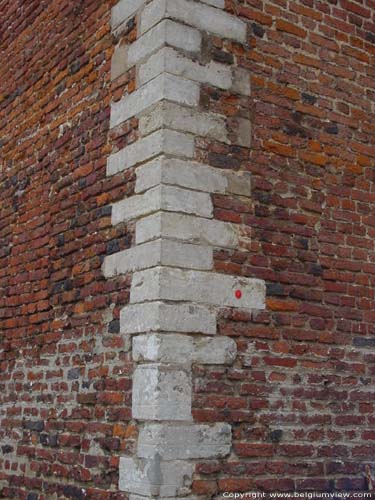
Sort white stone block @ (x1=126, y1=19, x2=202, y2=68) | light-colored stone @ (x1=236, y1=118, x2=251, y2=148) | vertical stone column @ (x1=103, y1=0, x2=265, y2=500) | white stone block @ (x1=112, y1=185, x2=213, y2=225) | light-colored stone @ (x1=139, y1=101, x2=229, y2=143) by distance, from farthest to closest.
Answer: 1. light-colored stone @ (x1=236, y1=118, x2=251, y2=148)
2. white stone block @ (x1=126, y1=19, x2=202, y2=68)
3. light-colored stone @ (x1=139, y1=101, x2=229, y2=143)
4. white stone block @ (x1=112, y1=185, x2=213, y2=225)
5. vertical stone column @ (x1=103, y1=0, x2=265, y2=500)

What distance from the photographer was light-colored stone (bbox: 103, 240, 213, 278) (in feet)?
14.1

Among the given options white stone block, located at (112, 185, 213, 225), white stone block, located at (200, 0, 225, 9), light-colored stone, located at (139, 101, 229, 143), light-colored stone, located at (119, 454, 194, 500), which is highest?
white stone block, located at (200, 0, 225, 9)

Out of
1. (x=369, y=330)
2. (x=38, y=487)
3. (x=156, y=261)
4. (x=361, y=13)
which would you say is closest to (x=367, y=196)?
(x=369, y=330)

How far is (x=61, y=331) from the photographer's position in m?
5.27

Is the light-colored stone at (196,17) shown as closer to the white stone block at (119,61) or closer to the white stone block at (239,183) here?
the white stone block at (119,61)

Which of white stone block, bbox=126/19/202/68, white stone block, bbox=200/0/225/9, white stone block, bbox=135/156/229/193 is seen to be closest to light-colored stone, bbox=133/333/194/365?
white stone block, bbox=135/156/229/193

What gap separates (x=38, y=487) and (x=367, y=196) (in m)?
3.08

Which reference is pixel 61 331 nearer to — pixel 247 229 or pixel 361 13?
pixel 247 229

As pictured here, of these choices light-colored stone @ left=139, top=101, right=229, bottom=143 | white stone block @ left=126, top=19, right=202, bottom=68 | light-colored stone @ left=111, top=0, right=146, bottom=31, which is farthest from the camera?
light-colored stone @ left=111, top=0, right=146, bottom=31

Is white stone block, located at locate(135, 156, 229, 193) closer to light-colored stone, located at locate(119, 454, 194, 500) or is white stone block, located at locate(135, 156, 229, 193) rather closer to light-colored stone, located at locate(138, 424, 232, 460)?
light-colored stone, located at locate(138, 424, 232, 460)

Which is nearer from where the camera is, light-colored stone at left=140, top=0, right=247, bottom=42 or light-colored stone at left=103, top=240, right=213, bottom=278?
light-colored stone at left=103, top=240, right=213, bottom=278

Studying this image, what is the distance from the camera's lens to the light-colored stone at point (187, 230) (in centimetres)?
434

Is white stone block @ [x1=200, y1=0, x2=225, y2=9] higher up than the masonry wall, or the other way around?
white stone block @ [x1=200, y1=0, x2=225, y2=9]

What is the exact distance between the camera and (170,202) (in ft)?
14.4
